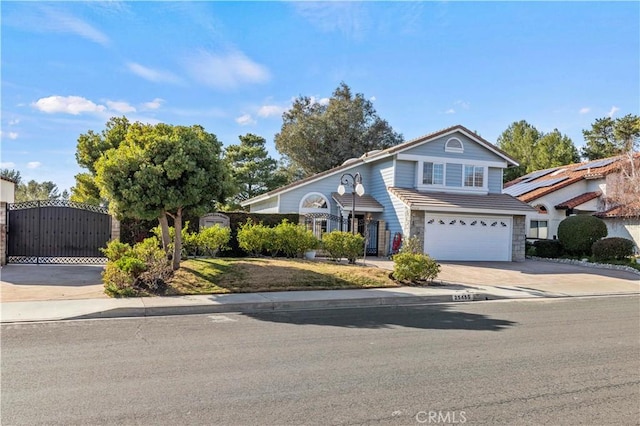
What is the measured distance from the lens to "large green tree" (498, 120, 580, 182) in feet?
154

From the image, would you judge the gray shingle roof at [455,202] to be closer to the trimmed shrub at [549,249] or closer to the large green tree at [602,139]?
the trimmed shrub at [549,249]

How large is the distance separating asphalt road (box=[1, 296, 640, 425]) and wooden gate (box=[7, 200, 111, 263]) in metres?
9.49

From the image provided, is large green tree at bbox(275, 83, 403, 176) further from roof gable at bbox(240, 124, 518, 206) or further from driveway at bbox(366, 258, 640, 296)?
driveway at bbox(366, 258, 640, 296)

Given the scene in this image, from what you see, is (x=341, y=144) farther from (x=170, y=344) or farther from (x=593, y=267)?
(x=170, y=344)

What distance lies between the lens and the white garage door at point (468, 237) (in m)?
22.1

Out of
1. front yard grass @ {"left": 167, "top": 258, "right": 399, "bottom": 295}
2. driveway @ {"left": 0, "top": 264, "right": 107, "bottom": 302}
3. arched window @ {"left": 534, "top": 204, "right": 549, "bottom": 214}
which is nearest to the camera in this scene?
driveway @ {"left": 0, "top": 264, "right": 107, "bottom": 302}

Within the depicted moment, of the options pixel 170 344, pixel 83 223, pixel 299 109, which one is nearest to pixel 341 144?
pixel 299 109

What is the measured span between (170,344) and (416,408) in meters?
4.02

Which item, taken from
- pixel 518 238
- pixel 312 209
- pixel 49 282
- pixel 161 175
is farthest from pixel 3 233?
pixel 518 238

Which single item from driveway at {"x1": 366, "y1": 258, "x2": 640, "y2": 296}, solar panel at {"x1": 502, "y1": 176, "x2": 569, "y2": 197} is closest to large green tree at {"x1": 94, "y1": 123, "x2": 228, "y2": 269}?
driveway at {"x1": 366, "y1": 258, "x2": 640, "y2": 296}

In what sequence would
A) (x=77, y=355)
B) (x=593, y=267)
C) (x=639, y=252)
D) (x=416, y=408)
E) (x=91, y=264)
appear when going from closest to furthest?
(x=416, y=408)
(x=77, y=355)
(x=91, y=264)
(x=593, y=267)
(x=639, y=252)

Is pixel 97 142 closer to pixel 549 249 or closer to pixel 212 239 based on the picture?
pixel 212 239

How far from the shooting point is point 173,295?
11.0 m

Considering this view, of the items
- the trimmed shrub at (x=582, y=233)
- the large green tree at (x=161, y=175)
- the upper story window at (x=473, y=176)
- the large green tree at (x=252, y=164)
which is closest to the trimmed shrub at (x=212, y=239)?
the large green tree at (x=161, y=175)
